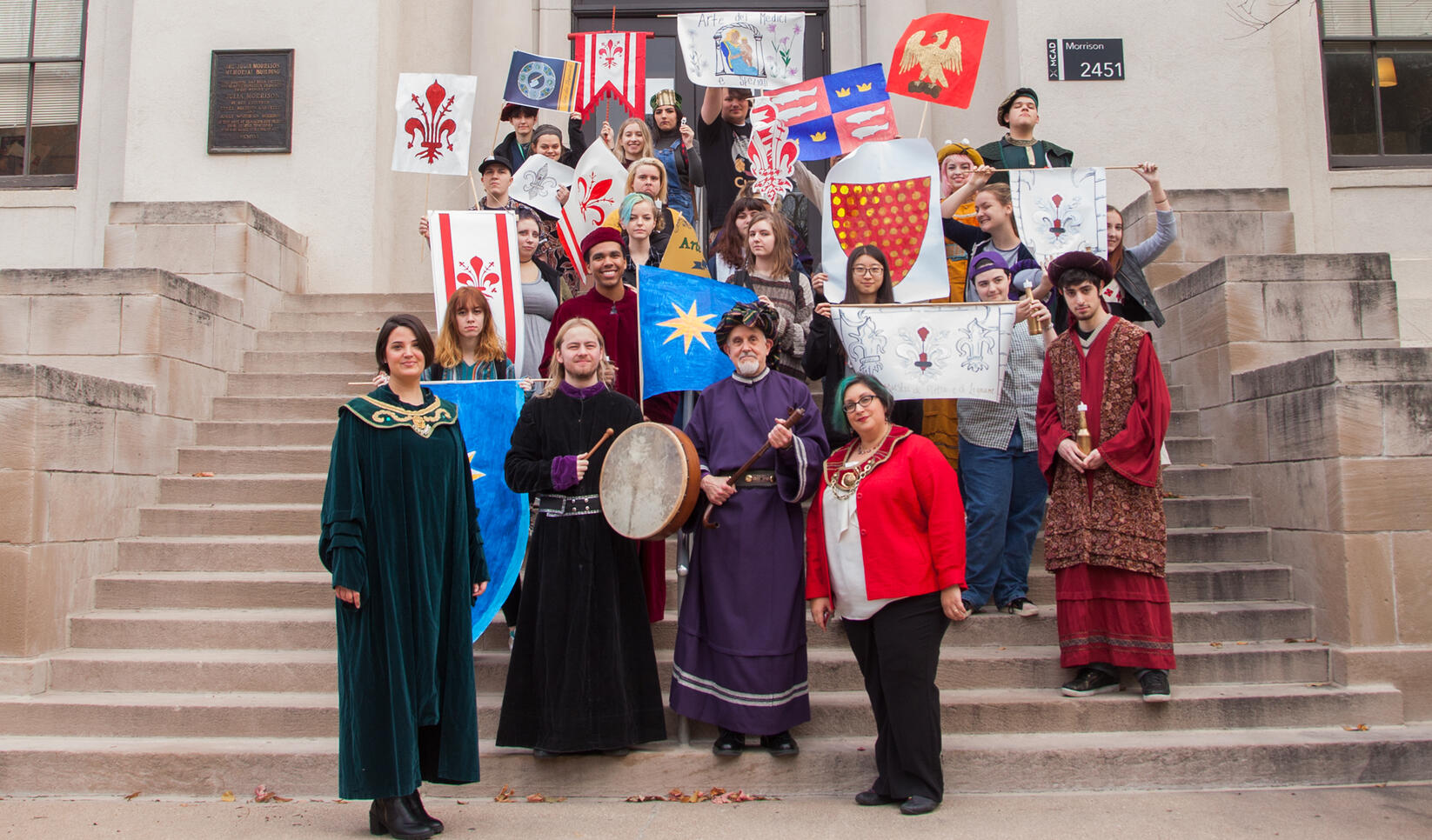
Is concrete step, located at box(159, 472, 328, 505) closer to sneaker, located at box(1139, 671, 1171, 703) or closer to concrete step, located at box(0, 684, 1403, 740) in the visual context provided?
concrete step, located at box(0, 684, 1403, 740)

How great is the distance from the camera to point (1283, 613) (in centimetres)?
578

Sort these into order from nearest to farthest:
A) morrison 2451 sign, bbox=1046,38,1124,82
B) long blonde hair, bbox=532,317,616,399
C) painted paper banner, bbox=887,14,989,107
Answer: long blonde hair, bbox=532,317,616,399, painted paper banner, bbox=887,14,989,107, morrison 2451 sign, bbox=1046,38,1124,82

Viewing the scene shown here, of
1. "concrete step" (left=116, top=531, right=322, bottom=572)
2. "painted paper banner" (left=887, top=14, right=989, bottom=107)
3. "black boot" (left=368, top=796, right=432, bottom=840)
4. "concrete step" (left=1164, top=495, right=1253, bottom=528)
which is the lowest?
"black boot" (left=368, top=796, right=432, bottom=840)

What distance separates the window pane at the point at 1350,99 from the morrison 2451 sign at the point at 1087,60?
224cm

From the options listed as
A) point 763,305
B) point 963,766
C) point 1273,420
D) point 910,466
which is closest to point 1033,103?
point 1273,420

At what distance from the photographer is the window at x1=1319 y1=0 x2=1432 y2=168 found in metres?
10.5

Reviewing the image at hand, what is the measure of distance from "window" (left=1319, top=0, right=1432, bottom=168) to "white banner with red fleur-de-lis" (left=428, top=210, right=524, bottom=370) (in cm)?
810

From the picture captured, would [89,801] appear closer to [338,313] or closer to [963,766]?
[963,766]

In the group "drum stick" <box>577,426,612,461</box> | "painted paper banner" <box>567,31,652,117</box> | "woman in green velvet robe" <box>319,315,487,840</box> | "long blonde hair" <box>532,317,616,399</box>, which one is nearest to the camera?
"woman in green velvet robe" <box>319,315,487,840</box>

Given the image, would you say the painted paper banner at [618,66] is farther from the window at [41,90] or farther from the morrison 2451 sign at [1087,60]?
the window at [41,90]

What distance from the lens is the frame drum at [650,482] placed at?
4.68 meters

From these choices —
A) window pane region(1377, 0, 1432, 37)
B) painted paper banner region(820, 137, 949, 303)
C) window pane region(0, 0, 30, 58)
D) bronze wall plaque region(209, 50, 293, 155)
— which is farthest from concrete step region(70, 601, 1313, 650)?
window pane region(0, 0, 30, 58)

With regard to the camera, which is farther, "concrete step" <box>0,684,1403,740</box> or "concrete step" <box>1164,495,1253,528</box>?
"concrete step" <box>1164,495,1253,528</box>

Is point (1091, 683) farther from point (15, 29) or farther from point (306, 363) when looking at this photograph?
point (15, 29)
